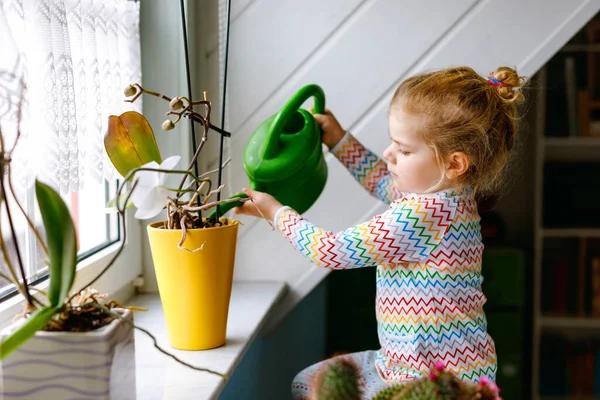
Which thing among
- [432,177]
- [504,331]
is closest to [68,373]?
[432,177]

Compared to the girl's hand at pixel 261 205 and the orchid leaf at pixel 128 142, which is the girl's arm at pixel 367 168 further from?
the orchid leaf at pixel 128 142

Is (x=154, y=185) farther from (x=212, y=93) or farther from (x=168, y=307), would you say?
(x=212, y=93)

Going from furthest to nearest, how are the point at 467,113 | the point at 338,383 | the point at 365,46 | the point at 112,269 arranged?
the point at 365,46 → the point at 112,269 → the point at 467,113 → the point at 338,383

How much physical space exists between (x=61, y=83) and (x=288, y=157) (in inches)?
14.4

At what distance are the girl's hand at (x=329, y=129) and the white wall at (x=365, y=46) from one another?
0.13 metres

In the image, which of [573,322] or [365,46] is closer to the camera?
[365,46]

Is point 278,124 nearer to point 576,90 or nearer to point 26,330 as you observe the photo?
point 26,330

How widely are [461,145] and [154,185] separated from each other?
519mm

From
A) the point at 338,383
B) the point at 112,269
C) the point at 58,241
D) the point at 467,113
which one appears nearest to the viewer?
the point at 338,383

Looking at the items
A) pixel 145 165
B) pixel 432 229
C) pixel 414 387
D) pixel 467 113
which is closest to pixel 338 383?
pixel 414 387

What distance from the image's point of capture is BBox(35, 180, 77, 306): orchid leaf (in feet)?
2.19

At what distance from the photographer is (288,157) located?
105 centimetres

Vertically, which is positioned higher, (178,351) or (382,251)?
(382,251)

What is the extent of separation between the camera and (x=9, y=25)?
75 cm
